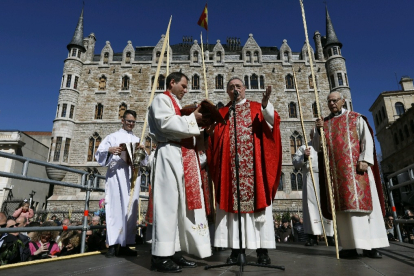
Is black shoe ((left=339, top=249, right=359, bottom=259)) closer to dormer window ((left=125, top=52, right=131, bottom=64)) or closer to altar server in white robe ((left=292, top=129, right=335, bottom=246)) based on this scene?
altar server in white robe ((left=292, top=129, right=335, bottom=246))

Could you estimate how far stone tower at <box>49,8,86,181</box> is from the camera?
782 inches

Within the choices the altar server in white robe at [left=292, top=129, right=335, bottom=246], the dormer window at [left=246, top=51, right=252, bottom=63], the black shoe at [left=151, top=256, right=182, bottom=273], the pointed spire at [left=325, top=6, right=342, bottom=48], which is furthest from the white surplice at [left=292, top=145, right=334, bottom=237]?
the pointed spire at [left=325, top=6, right=342, bottom=48]

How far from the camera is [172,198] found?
8.25ft

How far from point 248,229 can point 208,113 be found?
129 centimetres

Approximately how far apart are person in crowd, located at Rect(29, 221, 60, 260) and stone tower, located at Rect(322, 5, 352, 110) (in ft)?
71.0

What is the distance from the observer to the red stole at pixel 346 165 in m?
3.14

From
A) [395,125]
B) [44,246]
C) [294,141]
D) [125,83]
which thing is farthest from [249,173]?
[395,125]

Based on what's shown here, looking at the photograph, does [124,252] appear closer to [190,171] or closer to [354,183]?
[190,171]

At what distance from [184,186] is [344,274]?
1546 millimetres

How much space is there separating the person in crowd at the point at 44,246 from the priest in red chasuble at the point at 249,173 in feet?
9.04

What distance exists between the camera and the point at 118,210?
12.1 feet

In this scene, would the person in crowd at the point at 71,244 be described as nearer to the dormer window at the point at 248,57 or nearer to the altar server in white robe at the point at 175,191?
the altar server in white robe at the point at 175,191

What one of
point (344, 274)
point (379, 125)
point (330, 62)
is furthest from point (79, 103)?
point (379, 125)

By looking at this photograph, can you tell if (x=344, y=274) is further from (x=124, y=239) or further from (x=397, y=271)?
(x=124, y=239)
